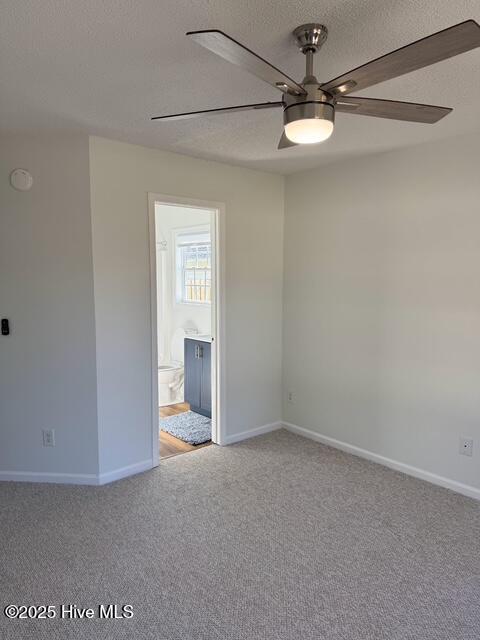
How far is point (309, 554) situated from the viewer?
239cm

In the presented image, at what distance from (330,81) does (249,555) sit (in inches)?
91.2

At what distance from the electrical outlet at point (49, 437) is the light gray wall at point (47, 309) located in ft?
0.12

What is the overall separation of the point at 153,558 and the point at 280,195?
10.3 feet

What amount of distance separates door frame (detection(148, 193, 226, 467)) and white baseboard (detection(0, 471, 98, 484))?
513 mm

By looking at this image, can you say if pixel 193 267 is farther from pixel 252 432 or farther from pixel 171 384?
pixel 252 432

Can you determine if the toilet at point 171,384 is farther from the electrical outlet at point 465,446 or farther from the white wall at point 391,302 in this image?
the electrical outlet at point 465,446

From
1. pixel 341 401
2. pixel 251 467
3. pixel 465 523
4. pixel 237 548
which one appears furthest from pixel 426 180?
pixel 237 548

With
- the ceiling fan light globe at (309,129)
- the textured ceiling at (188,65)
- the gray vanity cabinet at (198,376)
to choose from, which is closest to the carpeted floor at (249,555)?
the gray vanity cabinet at (198,376)

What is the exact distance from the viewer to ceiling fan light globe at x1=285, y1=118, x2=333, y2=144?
60.3 inches

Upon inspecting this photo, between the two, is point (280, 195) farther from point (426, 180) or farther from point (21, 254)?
point (21, 254)

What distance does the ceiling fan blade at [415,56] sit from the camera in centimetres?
115

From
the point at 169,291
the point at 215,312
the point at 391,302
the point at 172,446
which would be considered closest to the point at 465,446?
the point at 391,302

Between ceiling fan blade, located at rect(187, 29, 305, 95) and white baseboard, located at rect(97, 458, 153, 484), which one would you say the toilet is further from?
ceiling fan blade, located at rect(187, 29, 305, 95)

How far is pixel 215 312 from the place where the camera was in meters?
3.80
